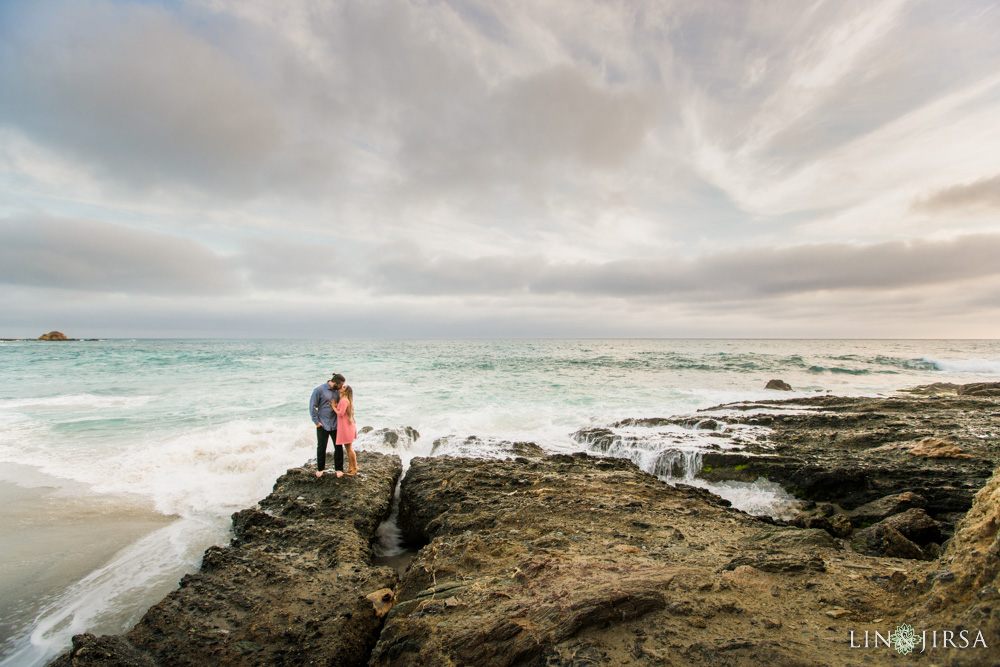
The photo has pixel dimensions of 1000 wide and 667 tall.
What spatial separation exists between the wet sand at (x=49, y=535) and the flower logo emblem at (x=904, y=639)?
7.33 m

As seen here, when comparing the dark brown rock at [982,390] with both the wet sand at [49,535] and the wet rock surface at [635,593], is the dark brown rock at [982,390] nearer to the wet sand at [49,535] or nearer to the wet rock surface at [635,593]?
the wet rock surface at [635,593]

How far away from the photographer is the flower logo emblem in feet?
7.47

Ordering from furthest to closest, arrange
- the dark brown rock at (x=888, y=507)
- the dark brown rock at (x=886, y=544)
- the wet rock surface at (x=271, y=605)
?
the dark brown rock at (x=888, y=507) → the dark brown rock at (x=886, y=544) → the wet rock surface at (x=271, y=605)

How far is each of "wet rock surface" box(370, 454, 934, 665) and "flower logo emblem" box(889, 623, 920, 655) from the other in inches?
7.2

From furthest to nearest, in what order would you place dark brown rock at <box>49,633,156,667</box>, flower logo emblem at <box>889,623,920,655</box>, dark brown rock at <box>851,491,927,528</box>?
dark brown rock at <box>851,491,927,528</box>, dark brown rock at <box>49,633,156,667</box>, flower logo emblem at <box>889,623,920,655</box>

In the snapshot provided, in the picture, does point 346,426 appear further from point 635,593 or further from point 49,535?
point 635,593

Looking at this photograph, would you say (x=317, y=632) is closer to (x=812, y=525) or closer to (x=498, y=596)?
(x=498, y=596)

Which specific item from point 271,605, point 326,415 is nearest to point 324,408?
point 326,415

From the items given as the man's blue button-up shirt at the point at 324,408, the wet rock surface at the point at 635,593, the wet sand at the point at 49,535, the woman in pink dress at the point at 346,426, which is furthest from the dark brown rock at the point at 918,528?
the wet sand at the point at 49,535

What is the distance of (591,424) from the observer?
1274cm

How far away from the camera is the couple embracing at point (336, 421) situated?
7.43 metres

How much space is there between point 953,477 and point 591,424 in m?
7.60

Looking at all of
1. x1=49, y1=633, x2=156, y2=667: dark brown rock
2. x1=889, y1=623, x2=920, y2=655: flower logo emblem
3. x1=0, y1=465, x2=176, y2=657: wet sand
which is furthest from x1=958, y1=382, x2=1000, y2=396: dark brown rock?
x1=0, y1=465, x2=176, y2=657: wet sand

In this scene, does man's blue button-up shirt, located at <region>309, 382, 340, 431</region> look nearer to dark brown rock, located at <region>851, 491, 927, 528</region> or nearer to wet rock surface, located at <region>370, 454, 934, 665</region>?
wet rock surface, located at <region>370, 454, 934, 665</region>
